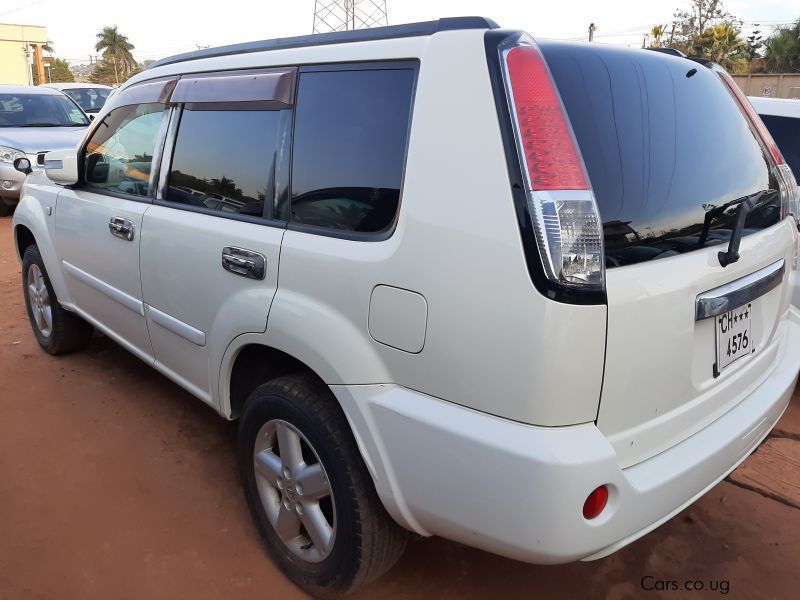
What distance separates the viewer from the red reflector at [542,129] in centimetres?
154

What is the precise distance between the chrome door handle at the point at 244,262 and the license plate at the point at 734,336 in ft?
4.66

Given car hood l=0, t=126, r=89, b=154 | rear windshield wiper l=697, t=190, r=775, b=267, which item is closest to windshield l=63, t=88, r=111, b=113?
car hood l=0, t=126, r=89, b=154

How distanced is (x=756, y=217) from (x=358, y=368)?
1.36 m

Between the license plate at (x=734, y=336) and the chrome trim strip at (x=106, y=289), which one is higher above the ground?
the license plate at (x=734, y=336)

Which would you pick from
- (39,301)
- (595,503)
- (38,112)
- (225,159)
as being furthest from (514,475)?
(38,112)

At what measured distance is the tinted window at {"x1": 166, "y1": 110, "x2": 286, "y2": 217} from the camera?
2299 millimetres

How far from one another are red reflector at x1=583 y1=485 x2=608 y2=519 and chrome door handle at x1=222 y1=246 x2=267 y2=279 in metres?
1.22

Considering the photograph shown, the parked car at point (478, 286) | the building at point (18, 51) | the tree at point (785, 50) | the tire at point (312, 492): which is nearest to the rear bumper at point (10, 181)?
the parked car at point (478, 286)

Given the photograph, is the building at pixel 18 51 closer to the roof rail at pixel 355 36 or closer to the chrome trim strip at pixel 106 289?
the chrome trim strip at pixel 106 289

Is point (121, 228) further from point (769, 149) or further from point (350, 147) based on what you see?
point (769, 149)

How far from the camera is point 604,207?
1.61m

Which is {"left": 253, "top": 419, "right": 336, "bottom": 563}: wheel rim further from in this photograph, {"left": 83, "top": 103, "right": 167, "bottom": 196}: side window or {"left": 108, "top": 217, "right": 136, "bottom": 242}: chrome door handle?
{"left": 83, "top": 103, "right": 167, "bottom": 196}: side window

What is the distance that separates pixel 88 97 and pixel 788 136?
15.1 metres

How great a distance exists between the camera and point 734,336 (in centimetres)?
198
